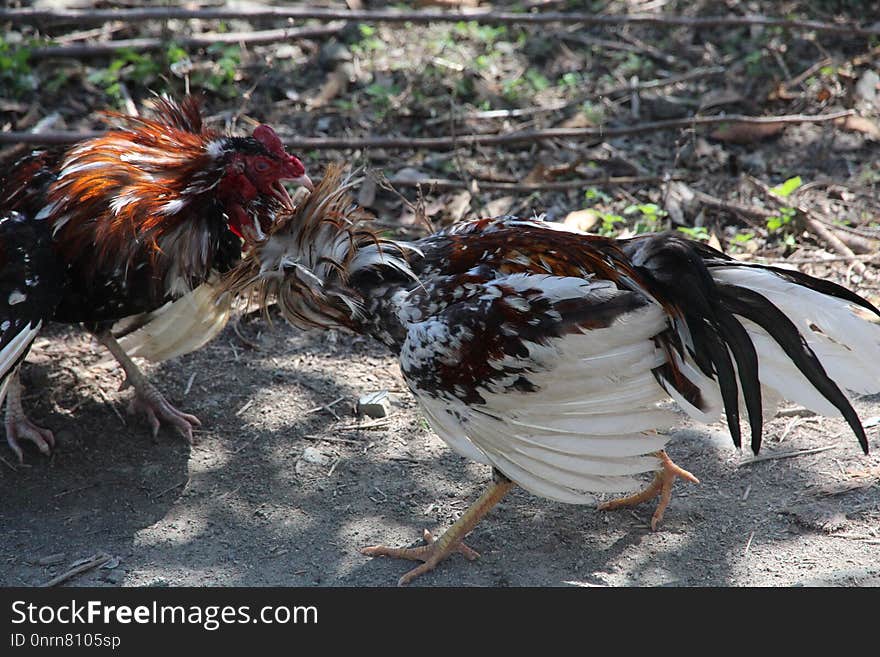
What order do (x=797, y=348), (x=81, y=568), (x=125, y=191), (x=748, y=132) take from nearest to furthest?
1. (x=797, y=348)
2. (x=81, y=568)
3. (x=125, y=191)
4. (x=748, y=132)

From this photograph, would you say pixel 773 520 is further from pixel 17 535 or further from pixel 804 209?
pixel 17 535

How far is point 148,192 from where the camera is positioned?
174 inches

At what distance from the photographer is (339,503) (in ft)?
15.0

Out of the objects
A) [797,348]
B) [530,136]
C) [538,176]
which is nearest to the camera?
[797,348]

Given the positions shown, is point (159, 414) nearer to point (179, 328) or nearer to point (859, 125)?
point (179, 328)

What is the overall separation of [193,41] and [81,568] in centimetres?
488

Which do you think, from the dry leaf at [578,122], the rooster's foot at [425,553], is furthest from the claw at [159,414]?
the dry leaf at [578,122]

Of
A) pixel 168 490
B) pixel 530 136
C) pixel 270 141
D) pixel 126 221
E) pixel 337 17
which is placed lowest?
pixel 168 490

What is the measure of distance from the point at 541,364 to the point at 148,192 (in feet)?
6.70

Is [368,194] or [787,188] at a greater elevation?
[787,188]

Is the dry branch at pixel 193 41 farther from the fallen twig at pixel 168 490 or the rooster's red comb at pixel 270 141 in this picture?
the fallen twig at pixel 168 490

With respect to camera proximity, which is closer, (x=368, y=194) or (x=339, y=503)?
(x=339, y=503)

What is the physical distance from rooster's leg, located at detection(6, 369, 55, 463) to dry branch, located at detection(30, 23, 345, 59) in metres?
3.60

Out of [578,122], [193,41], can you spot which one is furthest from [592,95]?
[193,41]
